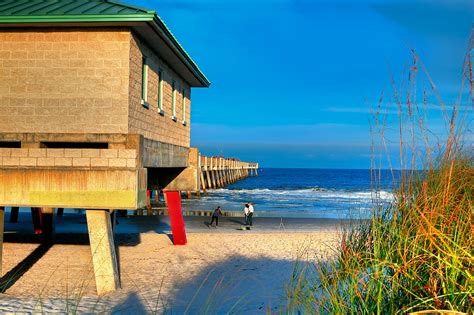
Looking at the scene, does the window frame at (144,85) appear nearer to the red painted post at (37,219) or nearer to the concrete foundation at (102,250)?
the concrete foundation at (102,250)

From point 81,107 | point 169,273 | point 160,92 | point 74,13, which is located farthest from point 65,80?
point 169,273

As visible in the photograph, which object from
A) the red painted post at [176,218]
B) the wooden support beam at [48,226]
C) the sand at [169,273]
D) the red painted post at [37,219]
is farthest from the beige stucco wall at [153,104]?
the red painted post at [37,219]

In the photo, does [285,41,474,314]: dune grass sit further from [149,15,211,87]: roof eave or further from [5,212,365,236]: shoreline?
[5,212,365,236]: shoreline

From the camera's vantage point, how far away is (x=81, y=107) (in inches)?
389

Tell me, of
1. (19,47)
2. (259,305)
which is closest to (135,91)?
(19,47)

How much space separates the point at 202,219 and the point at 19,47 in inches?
574

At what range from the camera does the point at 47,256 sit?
1283 cm

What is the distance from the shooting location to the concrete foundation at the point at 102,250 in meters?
8.75

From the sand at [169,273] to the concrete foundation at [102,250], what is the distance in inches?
9.6

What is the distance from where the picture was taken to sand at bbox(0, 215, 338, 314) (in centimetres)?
757

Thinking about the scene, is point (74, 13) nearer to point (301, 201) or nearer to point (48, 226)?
point (48, 226)

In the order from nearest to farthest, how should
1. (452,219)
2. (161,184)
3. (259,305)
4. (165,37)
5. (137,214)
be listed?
(452,219) < (259,305) < (165,37) < (161,184) < (137,214)

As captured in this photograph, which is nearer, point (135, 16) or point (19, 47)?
point (135, 16)

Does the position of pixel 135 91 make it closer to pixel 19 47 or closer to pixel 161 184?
pixel 19 47
